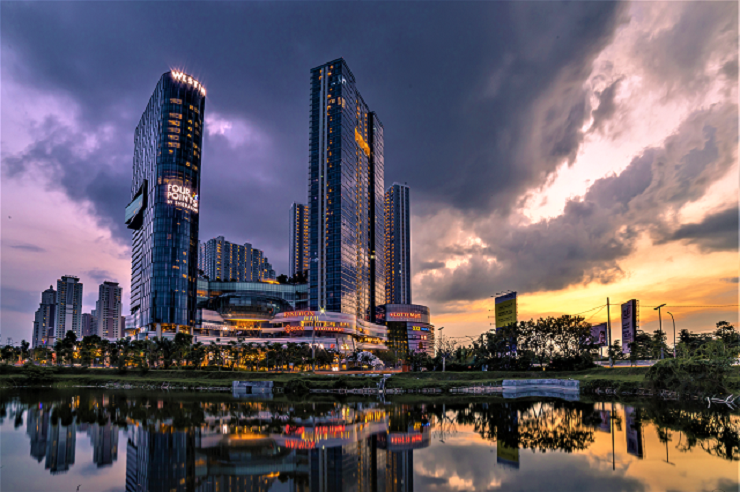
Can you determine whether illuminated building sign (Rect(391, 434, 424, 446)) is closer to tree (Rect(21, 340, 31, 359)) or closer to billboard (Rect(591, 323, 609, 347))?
billboard (Rect(591, 323, 609, 347))

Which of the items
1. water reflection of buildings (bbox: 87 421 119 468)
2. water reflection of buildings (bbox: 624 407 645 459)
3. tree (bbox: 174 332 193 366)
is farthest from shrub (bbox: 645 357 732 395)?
tree (bbox: 174 332 193 366)

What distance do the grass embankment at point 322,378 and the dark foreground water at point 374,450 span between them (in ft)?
94.6

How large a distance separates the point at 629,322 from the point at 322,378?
62819 millimetres

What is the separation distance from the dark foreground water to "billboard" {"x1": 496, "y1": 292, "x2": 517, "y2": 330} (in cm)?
8432

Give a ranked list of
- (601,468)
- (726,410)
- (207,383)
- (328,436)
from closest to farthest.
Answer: (601,468)
(328,436)
(726,410)
(207,383)

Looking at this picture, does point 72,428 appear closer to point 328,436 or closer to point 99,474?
A: point 99,474

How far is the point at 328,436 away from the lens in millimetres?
40250

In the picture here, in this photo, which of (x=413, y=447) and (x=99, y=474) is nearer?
(x=99, y=474)

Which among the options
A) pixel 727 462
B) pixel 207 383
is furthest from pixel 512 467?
pixel 207 383

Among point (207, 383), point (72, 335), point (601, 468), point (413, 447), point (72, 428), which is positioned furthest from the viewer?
point (72, 335)

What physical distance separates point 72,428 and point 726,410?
71659 mm

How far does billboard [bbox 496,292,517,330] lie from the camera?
5610 inches

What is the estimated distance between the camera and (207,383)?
103688mm

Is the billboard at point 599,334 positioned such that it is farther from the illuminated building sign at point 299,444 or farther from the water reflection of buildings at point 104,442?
the water reflection of buildings at point 104,442
